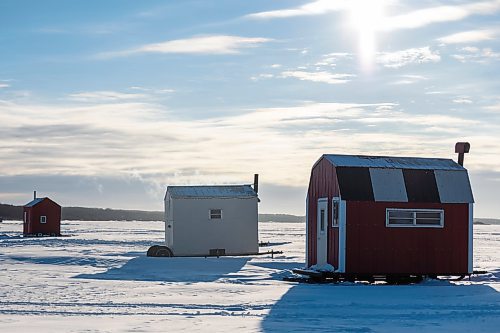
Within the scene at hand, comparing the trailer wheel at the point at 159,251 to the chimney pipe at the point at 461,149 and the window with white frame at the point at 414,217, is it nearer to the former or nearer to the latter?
the window with white frame at the point at 414,217

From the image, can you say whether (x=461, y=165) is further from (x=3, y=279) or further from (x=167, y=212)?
(x=167, y=212)

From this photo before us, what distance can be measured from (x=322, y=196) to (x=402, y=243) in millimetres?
3281

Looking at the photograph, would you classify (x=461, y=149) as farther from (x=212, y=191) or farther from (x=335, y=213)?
(x=212, y=191)

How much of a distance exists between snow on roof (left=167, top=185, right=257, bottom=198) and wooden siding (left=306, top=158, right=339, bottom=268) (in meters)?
12.6

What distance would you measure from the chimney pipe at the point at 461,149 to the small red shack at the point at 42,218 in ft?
146

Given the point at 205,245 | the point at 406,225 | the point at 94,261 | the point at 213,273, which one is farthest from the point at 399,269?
the point at 205,245

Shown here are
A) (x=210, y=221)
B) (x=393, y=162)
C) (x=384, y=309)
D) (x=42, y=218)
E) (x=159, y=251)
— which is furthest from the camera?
(x=42, y=218)

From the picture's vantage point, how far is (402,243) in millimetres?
25984

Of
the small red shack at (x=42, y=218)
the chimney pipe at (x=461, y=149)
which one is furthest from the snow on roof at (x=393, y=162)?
the small red shack at (x=42, y=218)

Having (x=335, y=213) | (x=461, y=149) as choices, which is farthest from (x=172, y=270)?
(x=461, y=149)

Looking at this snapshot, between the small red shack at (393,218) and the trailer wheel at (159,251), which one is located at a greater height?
the small red shack at (393,218)

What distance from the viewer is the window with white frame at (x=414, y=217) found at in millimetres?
26047

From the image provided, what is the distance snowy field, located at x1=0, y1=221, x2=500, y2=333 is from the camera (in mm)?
15062

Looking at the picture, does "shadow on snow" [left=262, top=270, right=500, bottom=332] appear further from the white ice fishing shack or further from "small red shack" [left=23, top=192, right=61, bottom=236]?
"small red shack" [left=23, top=192, right=61, bottom=236]
